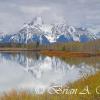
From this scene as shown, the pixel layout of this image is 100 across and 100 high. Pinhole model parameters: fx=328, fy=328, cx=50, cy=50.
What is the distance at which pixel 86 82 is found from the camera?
64.6ft

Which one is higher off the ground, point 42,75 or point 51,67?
point 42,75

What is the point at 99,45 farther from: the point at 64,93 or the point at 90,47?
the point at 64,93

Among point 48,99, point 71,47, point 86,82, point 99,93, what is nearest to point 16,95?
point 48,99

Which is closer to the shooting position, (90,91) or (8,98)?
(8,98)

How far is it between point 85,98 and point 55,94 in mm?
1665

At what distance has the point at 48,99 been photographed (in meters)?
14.9

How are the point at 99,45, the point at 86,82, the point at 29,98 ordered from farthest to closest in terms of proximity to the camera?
the point at 99,45, the point at 86,82, the point at 29,98

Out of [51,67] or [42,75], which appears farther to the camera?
[51,67]

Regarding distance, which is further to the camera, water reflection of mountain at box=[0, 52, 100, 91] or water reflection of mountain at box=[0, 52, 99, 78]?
water reflection of mountain at box=[0, 52, 99, 78]

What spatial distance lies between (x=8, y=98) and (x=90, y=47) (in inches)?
7363

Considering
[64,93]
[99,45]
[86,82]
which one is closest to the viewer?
[64,93]

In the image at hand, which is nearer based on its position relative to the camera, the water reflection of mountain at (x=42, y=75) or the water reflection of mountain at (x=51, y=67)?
the water reflection of mountain at (x=42, y=75)

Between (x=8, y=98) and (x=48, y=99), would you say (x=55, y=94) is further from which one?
(x=8, y=98)

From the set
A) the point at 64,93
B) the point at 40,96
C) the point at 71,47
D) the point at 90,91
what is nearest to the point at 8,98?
the point at 40,96
